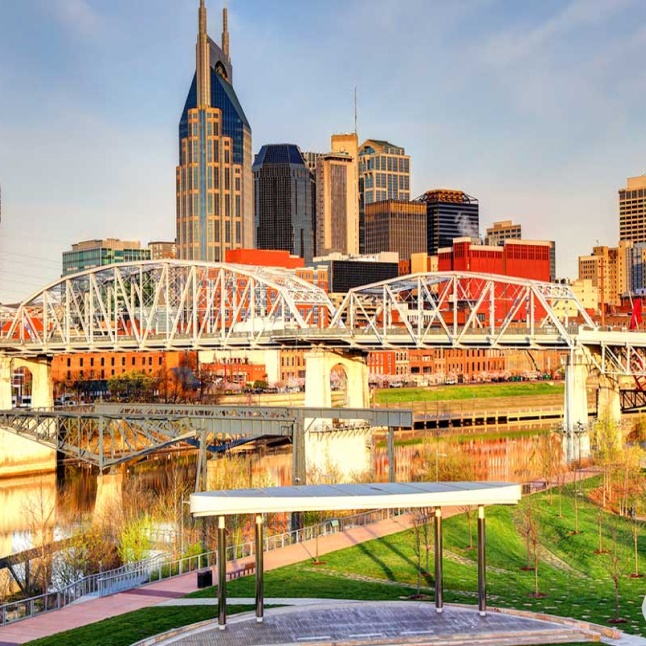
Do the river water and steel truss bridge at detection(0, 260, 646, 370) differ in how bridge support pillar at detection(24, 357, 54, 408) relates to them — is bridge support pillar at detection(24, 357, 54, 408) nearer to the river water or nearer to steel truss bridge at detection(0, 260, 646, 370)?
steel truss bridge at detection(0, 260, 646, 370)

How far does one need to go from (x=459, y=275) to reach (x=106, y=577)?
74182mm

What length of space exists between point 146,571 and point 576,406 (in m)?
63.5

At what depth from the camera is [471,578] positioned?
5103 centimetres

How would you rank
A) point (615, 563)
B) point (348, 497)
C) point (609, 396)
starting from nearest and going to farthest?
point (348, 497)
point (615, 563)
point (609, 396)

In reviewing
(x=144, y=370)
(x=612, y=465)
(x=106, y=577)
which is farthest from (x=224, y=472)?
(x=144, y=370)

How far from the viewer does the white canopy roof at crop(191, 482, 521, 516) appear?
3541 cm

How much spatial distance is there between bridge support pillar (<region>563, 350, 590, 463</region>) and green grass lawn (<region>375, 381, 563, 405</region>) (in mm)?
62110

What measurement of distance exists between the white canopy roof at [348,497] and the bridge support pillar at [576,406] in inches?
2640

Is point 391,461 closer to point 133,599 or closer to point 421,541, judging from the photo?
point 421,541

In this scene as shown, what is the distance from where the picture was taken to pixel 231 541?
6322cm

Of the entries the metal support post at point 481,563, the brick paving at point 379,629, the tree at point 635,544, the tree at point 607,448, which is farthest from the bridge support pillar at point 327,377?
the metal support post at point 481,563

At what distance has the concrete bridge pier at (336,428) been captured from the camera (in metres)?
112

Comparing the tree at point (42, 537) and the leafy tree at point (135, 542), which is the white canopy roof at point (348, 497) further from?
the leafy tree at point (135, 542)

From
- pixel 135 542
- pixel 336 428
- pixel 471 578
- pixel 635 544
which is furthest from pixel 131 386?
pixel 635 544
